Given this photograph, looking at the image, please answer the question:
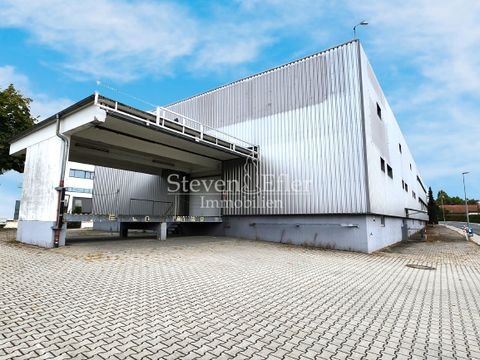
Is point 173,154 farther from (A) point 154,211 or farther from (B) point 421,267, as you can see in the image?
(B) point 421,267

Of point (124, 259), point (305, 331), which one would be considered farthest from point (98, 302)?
point (124, 259)

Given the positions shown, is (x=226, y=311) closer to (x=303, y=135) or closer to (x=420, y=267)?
(x=420, y=267)

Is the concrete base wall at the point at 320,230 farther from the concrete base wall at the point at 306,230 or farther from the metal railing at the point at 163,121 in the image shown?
the metal railing at the point at 163,121

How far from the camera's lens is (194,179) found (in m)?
20.4

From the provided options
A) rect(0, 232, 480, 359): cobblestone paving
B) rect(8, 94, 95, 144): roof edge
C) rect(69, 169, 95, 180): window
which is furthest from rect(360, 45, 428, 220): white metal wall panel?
rect(69, 169, 95, 180): window

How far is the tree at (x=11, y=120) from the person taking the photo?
58.3 feet

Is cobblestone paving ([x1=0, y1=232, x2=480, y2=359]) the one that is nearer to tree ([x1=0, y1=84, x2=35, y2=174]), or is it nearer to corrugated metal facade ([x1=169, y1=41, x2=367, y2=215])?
corrugated metal facade ([x1=169, y1=41, x2=367, y2=215])

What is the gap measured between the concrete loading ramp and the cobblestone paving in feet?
9.43

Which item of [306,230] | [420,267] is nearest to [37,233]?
[306,230]

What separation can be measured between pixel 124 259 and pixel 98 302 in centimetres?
413

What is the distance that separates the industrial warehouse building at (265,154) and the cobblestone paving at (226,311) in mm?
4575

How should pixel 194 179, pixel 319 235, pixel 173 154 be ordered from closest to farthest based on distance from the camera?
pixel 319 235 → pixel 173 154 → pixel 194 179

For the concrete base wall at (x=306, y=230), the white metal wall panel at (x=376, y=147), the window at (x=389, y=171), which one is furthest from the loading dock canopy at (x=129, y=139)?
the window at (x=389, y=171)

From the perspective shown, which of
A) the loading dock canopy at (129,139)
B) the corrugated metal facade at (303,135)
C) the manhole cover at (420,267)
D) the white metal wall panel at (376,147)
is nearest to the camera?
the manhole cover at (420,267)
